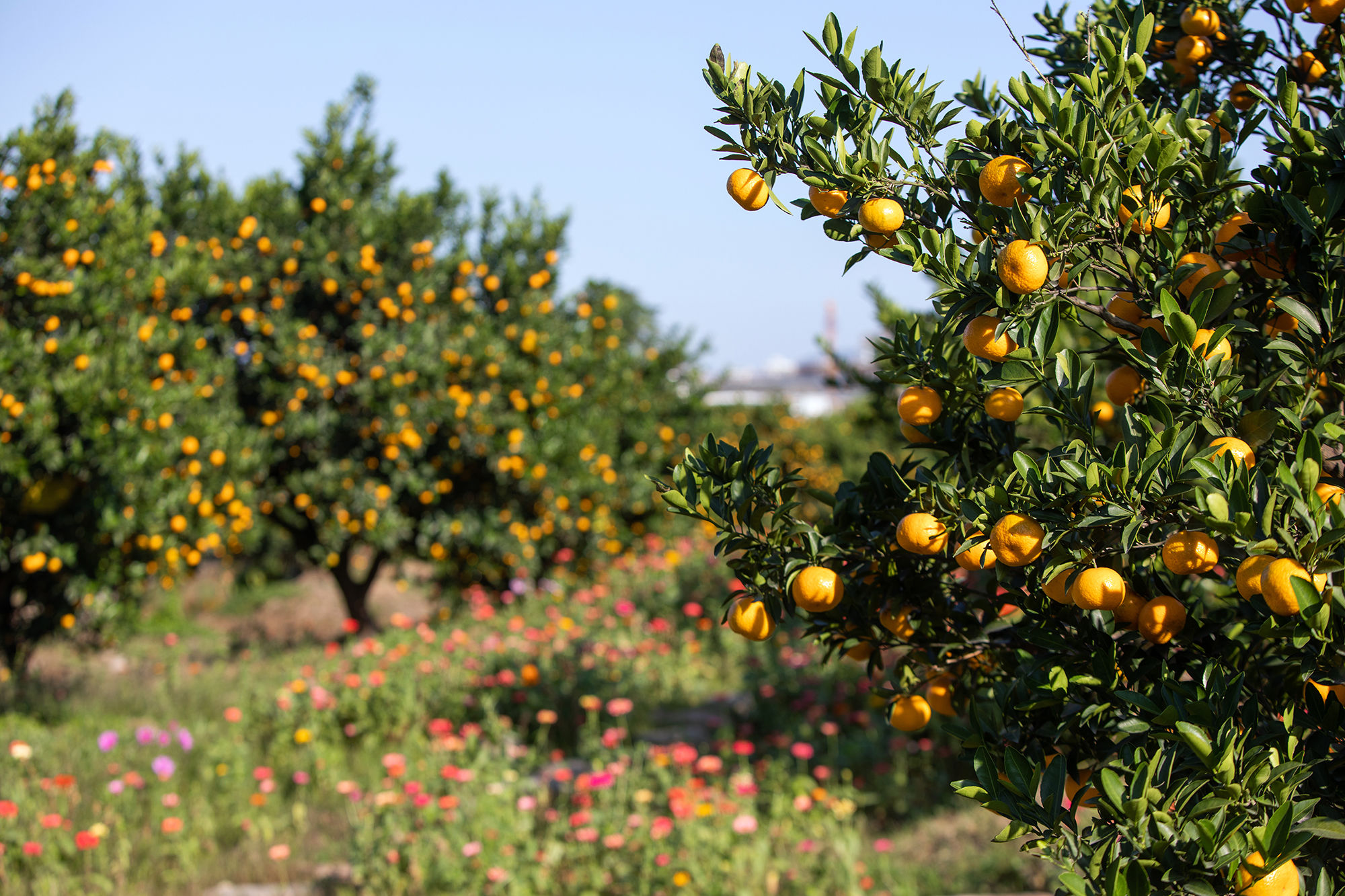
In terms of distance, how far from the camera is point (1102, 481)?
1.03m

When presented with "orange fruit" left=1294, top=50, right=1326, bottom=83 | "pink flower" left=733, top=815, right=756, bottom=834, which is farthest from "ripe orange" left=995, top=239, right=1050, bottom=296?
"pink flower" left=733, top=815, right=756, bottom=834

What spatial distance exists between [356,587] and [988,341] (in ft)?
24.9

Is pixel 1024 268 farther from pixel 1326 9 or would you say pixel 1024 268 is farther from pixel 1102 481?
pixel 1326 9

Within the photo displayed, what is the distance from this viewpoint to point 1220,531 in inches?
37.1

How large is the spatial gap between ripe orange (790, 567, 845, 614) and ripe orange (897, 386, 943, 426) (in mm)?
264

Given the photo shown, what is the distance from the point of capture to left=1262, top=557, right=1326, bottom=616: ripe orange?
37.0 inches

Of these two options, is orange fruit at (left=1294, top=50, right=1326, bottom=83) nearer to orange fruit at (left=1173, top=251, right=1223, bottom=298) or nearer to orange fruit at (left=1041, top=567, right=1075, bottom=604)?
orange fruit at (left=1173, top=251, right=1223, bottom=298)

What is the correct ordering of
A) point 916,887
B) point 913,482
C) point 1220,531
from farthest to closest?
1. point 916,887
2. point 913,482
3. point 1220,531

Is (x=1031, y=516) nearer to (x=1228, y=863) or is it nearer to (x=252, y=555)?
(x=1228, y=863)

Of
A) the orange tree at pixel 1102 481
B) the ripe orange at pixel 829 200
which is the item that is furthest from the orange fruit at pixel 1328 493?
the ripe orange at pixel 829 200

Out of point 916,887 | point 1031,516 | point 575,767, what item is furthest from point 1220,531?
point 575,767

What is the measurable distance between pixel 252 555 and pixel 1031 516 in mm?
11985

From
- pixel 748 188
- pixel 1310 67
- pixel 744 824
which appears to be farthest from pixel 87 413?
pixel 1310 67

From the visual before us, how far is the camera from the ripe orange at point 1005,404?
4.04ft
